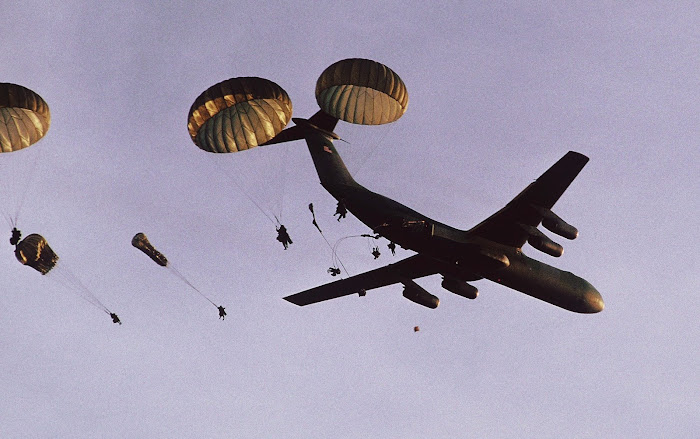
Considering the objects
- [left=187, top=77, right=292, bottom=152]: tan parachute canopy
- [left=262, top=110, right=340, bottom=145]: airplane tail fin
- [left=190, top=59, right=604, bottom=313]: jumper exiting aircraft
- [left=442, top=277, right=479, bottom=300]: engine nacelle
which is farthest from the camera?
[left=262, top=110, right=340, bottom=145]: airplane tail fin

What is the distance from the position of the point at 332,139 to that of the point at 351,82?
4.75 metres

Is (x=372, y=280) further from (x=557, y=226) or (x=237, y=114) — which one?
(x=237, y=114)

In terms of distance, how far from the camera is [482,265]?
32.3 meters

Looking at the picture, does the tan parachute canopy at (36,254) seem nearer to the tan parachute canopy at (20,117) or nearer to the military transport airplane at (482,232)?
the tan parachute canopy at (20,117)

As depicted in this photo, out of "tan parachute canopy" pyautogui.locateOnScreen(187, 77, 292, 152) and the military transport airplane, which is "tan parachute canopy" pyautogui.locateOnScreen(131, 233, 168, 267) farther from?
"tan parachute canopy" pyautogui.locateOnScreen(187, 77, 292, 152)

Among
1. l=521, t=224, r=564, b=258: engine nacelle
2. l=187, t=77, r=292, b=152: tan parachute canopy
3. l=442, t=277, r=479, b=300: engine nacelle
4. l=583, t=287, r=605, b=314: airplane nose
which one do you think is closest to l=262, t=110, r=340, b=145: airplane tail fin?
l=187, t=77, r=292, b=152: tan parachute canopy

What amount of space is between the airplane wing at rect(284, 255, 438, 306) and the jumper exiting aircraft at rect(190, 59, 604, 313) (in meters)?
2.03

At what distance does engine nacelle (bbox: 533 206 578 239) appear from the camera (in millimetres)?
31047

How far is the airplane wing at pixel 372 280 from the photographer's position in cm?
3681

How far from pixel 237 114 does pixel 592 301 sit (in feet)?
51.1

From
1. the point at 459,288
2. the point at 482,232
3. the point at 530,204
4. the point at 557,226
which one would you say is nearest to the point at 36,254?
the point at 459,288

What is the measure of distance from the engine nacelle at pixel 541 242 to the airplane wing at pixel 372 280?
4573mm

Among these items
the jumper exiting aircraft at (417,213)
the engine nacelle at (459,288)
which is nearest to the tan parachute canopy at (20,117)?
the jumper exiting aircraft at (417,213)

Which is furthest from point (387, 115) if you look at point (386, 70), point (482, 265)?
point (482, 265)
